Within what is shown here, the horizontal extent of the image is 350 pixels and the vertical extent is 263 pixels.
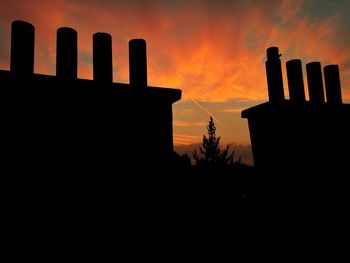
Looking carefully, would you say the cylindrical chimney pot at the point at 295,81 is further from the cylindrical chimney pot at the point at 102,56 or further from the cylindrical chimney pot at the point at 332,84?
the cylindrical chimney pot at the point at 102,56

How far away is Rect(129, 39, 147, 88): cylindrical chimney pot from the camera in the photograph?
2.28m

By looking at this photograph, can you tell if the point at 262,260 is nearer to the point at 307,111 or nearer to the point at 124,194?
the point at 307,111

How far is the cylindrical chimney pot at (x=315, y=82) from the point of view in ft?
10.1

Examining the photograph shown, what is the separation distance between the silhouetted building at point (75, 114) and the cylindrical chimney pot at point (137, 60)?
0.02 meters

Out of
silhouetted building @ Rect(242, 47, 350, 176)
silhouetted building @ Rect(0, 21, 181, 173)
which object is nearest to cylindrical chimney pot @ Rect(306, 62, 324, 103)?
silhouetted building @ Rect(242, 47, 350, 176)

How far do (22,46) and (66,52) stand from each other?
287 mm

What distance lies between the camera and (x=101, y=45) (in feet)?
7.16

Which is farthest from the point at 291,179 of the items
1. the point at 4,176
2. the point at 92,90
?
the point at 4,176

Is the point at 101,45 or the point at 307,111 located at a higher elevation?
the point at 101,45

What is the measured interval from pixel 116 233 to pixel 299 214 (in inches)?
76.7

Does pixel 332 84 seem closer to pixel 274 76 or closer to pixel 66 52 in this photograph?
pixel 274 76

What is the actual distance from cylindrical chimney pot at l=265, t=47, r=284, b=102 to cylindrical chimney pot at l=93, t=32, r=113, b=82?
1.61 meters

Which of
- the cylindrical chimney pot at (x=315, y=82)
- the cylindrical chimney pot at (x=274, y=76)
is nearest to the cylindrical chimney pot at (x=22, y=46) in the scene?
the cylindrical chimney pot at (x=274, y=76)

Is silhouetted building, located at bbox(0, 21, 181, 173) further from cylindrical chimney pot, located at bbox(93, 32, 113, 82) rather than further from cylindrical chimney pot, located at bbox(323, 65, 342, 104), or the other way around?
cylindrical chimney pot, located at bbox(323, 65, 342, 104)
